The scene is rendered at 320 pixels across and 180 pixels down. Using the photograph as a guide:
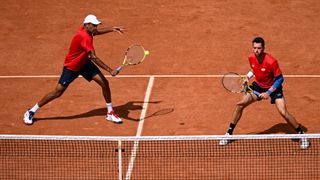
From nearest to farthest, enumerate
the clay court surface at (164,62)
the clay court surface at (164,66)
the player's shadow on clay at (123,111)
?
the clay court surface at (164,66), the clay court surface at (164,62), the player's shadow on clay at (123,111)

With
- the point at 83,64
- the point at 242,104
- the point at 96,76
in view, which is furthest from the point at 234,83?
the point at 83,64

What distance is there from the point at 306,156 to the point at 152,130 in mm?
2992

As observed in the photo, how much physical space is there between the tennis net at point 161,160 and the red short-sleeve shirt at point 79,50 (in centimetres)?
152

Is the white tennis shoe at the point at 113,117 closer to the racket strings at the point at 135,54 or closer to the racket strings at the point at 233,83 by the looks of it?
the racket strings at the point at 135,54

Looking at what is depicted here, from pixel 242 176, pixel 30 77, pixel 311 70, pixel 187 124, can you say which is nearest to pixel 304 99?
pixel 311 70

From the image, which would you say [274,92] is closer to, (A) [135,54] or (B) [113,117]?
(A) [135,54]

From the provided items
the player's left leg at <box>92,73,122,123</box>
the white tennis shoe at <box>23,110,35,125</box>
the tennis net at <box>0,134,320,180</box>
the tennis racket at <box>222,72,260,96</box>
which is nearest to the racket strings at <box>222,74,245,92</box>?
the tennis racket at <box>222,72,260,96</box>

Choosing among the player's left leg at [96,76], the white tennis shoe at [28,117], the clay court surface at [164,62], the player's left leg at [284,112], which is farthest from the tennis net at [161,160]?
the player's left leg at [96,76]

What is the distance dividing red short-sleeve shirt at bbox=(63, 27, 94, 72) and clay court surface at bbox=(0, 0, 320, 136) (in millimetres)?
1239

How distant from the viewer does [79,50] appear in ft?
41.8

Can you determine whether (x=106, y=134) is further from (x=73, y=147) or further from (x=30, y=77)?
(x=30, y=77)

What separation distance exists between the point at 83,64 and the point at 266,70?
3.47 m

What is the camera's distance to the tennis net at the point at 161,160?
36.6 ft

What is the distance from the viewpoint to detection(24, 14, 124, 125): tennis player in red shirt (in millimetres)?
12500
